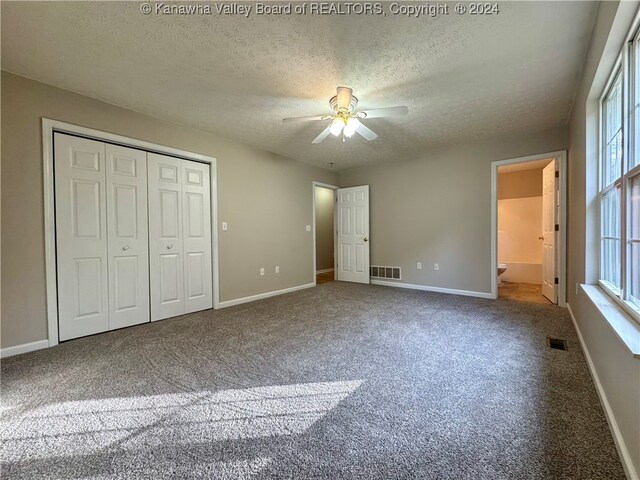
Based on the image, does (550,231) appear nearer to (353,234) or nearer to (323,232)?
(353,234)

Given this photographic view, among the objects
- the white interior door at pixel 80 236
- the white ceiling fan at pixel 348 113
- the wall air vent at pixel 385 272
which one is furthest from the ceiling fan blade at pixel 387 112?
the wall air vent at pixel 385 272

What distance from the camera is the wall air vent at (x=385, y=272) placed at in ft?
16.9

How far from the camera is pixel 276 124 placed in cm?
340

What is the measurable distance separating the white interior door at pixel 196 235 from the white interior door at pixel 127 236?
46cm

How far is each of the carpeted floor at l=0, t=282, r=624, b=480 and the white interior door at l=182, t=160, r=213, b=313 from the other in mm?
773

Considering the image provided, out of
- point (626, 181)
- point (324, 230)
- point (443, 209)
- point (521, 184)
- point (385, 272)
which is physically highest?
point (521, 184)

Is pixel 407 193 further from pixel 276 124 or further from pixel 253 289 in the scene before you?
pixel 253 289

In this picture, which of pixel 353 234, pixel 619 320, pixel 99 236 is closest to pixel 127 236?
pixel 99 236

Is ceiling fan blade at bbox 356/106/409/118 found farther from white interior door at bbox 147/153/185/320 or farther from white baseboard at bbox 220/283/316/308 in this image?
white baseboard at bbox 220/283/316/308

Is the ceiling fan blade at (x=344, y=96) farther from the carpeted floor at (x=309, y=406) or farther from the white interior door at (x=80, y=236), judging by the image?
the white interior door at (x=80, y=236)

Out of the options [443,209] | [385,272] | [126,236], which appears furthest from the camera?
[385,272]

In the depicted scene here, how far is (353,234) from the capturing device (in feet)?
18.6

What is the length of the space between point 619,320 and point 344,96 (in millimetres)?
2403

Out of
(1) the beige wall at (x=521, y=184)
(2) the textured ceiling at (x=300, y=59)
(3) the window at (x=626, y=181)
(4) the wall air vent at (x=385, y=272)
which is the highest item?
(2) the textured ceiling at (x=300, y=59)
